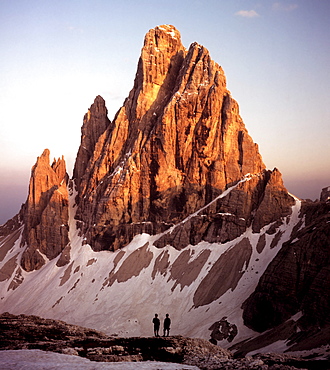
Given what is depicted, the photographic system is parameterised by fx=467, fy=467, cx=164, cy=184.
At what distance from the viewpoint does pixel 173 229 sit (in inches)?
4589

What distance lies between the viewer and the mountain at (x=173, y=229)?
3127 inches

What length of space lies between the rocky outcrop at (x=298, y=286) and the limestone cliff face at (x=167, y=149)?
3725 cm

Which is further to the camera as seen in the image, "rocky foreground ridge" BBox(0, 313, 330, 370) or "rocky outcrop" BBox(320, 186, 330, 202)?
"rocky outcrop" BBox(320, 186, 330, 202)

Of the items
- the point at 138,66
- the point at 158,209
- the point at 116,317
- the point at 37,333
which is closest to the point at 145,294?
the point at 116,317

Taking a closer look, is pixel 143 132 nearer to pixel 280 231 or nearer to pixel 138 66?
pixel 138 66

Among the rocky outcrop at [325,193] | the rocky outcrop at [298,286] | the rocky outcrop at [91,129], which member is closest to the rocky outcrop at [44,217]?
the rocky outcrop at [91,129]

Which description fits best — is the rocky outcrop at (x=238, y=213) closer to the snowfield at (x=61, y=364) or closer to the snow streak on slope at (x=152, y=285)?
the snow streak on slope at (x=152, y=285)

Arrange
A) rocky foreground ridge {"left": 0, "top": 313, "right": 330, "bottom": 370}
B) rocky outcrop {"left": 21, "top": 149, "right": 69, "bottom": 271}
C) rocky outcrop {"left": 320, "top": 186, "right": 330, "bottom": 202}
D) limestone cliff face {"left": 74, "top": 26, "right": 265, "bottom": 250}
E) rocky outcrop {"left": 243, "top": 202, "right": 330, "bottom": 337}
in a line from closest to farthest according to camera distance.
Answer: rocky foreground ridge {"left": 0, "top": 313, "right": 330, "bottom": 370} → rocky outcrop {"left": 243, "top": 202, "right": 330, "bottom": 337} → limestone cliff face {"left": 74, "top": 26, "right": 265, "bottom": 250} → rocky outcrop {"left": 320, "top": 186, "right": 330, "bottom": 202} → rocky outcrop {"left": 21, "top": 149, "right": 69, "bottom": 271}

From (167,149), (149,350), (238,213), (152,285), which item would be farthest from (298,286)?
(167,149)

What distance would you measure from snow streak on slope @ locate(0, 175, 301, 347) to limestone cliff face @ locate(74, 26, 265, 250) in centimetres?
485

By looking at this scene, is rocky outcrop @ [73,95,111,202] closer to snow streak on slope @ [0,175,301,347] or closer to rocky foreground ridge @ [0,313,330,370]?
snow streak on slope @ [0,175,301,347]

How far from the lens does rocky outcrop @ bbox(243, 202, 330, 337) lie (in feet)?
226

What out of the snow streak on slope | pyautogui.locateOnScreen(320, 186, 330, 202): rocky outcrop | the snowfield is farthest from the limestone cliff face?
the snowfield

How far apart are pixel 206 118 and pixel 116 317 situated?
176ft
